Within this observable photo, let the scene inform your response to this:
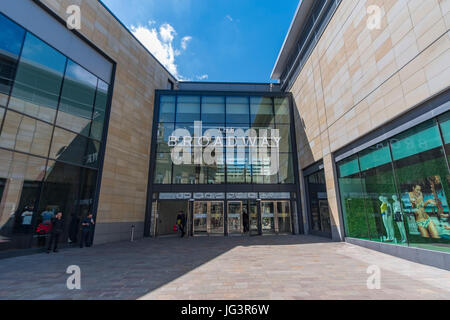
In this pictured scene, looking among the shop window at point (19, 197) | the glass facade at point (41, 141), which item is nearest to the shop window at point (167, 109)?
the glass facade at point (41, 141)

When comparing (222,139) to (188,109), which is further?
(188,109)

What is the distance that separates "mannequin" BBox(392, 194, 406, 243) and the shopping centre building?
0.04 meters

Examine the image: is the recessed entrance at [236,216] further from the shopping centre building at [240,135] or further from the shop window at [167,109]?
the shop window at [167,109]

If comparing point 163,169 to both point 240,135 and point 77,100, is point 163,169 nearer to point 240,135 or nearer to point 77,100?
point 240,135

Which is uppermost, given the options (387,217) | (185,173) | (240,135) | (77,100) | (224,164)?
(240,135)

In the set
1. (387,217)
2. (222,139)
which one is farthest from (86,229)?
(387,217)

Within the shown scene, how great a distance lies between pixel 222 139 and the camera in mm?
16875

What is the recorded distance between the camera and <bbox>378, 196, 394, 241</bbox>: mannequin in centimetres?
807

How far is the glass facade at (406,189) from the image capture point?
20.3 ft

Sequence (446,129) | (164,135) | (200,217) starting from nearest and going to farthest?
(446,129), (200,217), (164,135)

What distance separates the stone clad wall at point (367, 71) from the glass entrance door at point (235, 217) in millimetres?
6108

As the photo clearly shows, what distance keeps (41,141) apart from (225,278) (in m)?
10.2

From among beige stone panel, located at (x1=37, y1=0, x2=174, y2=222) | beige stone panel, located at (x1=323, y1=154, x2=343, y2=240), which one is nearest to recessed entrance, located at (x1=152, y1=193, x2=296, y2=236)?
beige stone panel, located at (x1=37, y1=0, x2=174, y2=222)
